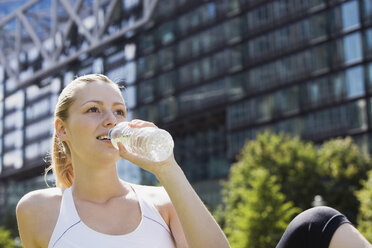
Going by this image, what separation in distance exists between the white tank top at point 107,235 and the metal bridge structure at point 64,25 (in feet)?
190

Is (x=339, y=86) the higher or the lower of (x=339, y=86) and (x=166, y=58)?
the lower

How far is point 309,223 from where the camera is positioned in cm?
327

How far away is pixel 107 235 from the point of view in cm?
352

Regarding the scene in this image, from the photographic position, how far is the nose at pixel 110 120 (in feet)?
11.7

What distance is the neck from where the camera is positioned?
3818mm

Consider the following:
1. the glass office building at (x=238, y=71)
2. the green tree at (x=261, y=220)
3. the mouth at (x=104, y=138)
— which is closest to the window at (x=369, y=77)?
the glass office building at (x=238, y=71)

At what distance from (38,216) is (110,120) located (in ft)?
2.25

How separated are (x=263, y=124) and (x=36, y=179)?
46.0 m

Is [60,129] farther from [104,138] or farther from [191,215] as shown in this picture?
[191,215]

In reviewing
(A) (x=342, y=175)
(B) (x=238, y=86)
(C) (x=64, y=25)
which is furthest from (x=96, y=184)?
(C) (x=64, y=25)

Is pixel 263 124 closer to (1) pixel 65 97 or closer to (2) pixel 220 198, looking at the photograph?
(2) pixel 220 198

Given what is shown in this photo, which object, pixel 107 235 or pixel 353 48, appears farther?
pixel 353 48

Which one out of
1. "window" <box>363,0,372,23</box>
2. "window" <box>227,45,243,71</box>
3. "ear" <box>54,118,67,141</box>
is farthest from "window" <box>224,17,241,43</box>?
"ear" <box>54,118,67,141</box>

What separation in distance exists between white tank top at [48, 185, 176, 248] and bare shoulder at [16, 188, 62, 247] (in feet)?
0.25
